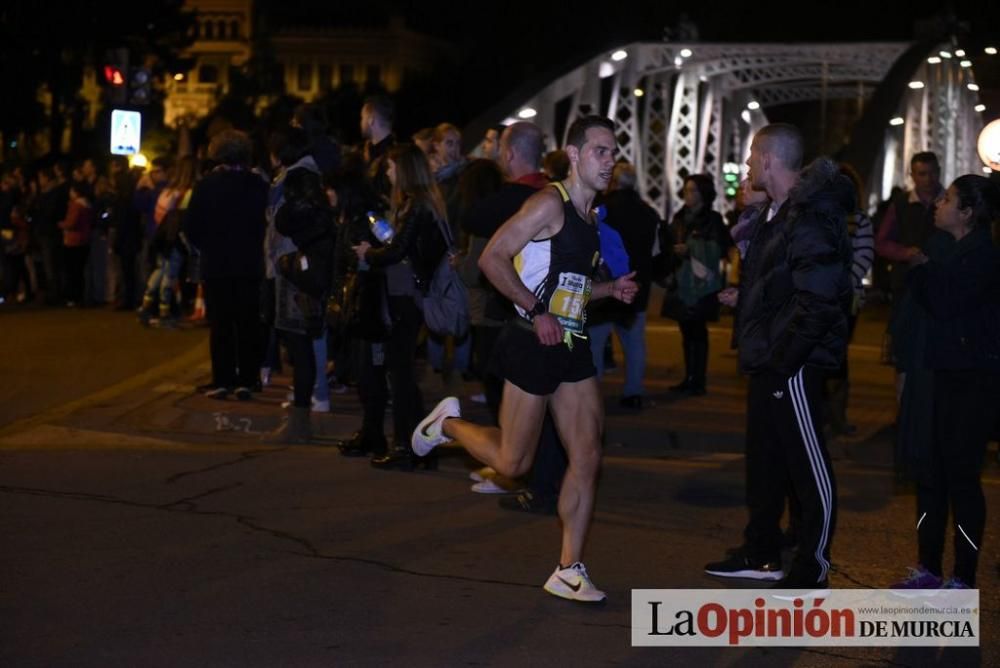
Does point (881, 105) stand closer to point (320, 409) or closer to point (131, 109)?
point (131, 109)

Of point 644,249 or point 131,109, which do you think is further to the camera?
point 131,109

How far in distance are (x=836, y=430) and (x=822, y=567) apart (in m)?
5.15

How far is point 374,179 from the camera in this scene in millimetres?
10500

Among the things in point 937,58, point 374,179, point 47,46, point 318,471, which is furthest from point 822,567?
point 47,46

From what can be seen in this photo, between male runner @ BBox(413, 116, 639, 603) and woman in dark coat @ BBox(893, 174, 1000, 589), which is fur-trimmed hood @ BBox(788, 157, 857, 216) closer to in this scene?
woman in dark coat @ BBox(893, 174, 1000, 589)

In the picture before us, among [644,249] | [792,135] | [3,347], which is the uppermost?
[792,135]

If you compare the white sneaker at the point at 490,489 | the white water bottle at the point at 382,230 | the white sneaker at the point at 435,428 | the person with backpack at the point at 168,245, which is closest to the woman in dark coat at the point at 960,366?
the white sneaker at the point at 435,428

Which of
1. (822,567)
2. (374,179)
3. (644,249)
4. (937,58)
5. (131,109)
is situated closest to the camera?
(822,567)

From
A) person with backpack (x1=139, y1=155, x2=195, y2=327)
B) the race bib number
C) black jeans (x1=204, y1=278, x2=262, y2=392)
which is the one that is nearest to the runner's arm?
the race bib number

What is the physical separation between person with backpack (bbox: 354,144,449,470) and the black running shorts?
2853 millimetres

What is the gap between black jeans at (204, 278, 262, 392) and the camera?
12625 millimetres

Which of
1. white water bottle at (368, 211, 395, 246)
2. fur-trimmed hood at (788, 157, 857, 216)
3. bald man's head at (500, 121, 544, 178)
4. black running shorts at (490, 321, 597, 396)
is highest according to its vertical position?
bald man's head at (500, 121, 544, 178)

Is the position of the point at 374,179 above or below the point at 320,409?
above

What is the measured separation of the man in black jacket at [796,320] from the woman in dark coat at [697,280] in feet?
21.8
